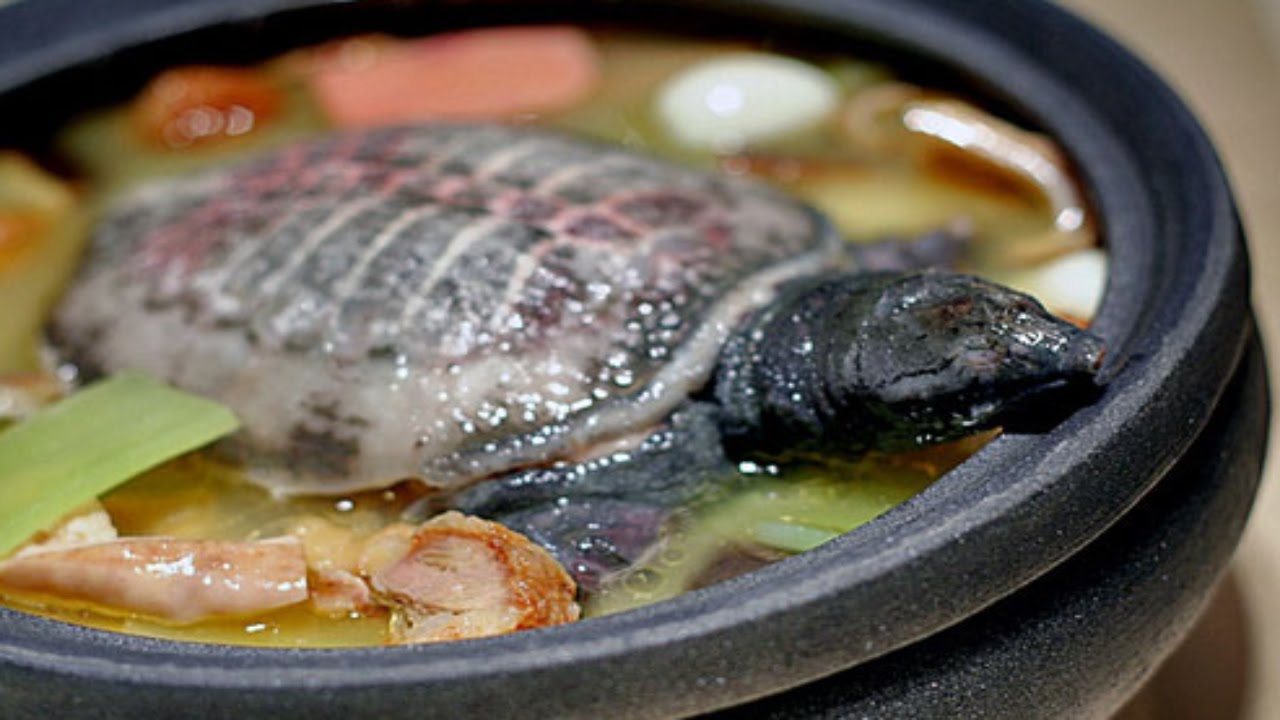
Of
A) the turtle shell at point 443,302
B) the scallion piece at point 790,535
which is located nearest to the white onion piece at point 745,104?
the turtle shell at point 443,302

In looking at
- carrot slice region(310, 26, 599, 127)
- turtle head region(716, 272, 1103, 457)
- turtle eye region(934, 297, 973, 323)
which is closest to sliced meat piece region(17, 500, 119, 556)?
turtle head region(716, 272, 1103, 457)

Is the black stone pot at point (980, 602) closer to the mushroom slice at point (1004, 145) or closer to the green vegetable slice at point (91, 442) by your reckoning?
the mushroom slice at point (1004, 145)

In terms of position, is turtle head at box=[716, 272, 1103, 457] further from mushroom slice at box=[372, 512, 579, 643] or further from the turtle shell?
mushroom slice at box=[372, 512, 579, 643]

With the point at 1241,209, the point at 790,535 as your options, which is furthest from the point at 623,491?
the point at 1241,209

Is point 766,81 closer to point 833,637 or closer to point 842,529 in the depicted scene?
point 842,529

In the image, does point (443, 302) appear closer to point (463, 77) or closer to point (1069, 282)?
point (1069, 282)

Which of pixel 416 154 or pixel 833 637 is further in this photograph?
pixel 416 154

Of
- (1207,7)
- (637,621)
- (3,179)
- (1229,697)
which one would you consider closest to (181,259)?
(3,179)
